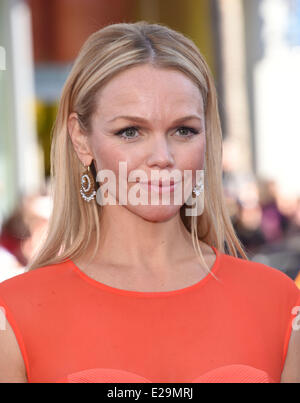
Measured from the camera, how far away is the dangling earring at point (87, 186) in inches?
77.9

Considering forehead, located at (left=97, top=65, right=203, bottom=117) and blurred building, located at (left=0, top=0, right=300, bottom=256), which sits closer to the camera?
forehead, located at (left=97, top=65, right=203, bottom=117)

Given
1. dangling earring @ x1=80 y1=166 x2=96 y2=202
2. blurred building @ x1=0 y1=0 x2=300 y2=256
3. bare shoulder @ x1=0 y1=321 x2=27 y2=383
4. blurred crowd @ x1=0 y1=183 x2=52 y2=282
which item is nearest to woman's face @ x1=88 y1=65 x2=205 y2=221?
dangling earring @ x1=80 y1=166 x2=96 y2=202

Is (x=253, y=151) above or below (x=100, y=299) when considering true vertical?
above

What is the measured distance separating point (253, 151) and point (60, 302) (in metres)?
8.47

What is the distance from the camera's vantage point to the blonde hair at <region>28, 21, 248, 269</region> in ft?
6.01

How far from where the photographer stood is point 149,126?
1756 millimetres

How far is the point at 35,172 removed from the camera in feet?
36.4

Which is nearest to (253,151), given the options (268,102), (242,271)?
(268,102)

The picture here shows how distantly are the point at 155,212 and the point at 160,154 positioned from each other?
168 mm

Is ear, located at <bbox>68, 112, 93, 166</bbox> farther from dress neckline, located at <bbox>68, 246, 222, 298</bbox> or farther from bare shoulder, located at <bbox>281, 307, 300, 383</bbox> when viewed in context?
bare shoulder, located at <bbox>281, 307, 300, 383</bbox>

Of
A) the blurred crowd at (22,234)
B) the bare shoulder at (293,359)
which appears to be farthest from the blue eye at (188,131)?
the blurred crowd at (22,234)

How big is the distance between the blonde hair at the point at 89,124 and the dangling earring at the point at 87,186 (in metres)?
0.02
